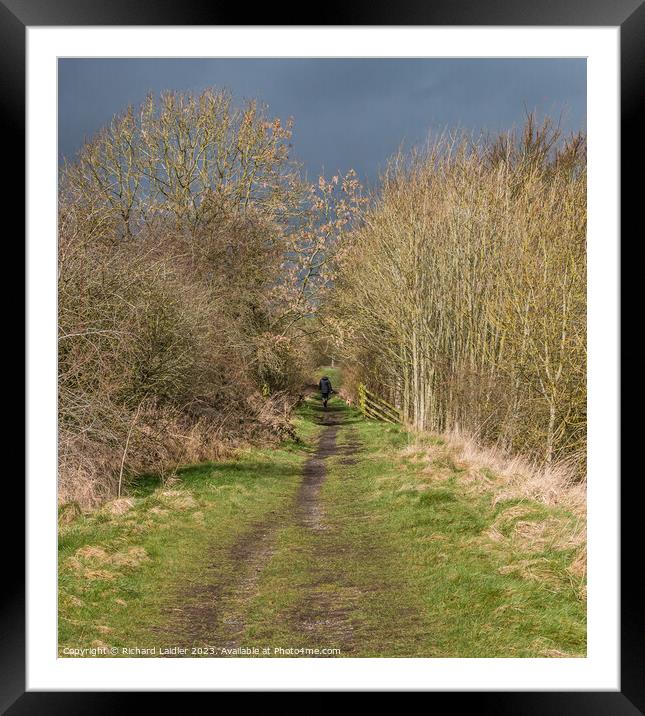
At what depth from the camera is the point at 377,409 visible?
3047cm

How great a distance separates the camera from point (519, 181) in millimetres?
15883

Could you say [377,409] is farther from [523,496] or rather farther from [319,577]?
[319,577]

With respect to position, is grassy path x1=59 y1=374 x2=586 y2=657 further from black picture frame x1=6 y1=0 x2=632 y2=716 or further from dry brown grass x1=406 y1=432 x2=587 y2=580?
black picture frame x1=6 y1=0 x2=632 y2=716

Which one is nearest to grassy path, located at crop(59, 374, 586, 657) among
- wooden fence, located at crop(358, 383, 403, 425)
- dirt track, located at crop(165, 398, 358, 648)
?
dirt track, located at crop(165, 398, 358, 648)

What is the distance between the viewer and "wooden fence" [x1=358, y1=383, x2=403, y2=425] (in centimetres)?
2767

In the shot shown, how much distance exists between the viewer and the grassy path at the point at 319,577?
5.88 meters
